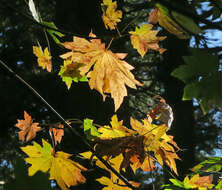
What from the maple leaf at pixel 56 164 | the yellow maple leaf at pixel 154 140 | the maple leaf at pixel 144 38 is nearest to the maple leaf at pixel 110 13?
the maple leaf at pixel 144 38

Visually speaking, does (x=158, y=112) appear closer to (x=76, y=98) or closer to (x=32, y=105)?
(x=76, y=98)

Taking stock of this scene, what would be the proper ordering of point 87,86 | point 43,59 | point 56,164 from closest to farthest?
point 56,164, point 43,59, point 87,86

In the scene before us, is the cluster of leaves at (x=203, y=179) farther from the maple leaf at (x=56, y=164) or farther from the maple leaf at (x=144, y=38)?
the maple leaf at (x=144, y=38)

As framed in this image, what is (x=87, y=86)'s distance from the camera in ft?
6.61

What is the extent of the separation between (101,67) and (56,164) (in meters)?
0.34

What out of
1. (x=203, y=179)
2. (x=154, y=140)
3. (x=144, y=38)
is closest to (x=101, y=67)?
(x=144, y=38)

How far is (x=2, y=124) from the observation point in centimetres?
414

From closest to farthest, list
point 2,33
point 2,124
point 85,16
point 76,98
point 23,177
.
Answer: point 23,177 < point 76,98 < point 85,16 < point 2,124 < point 2,33

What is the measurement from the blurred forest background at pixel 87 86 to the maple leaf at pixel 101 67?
0.51ft

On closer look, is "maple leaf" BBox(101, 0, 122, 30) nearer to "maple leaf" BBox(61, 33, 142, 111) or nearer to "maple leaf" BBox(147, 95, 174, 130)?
"maple leaf" BBox(61, 33, 142, 111)

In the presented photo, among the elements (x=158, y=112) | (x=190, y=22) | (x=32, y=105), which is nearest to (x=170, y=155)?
(x=158, y=112)

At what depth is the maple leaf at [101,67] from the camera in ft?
2.47

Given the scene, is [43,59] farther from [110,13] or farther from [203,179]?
[203,179]

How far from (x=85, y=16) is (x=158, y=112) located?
172 centimetres
